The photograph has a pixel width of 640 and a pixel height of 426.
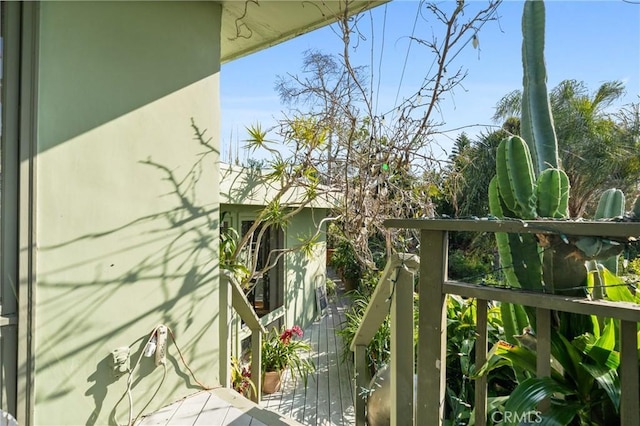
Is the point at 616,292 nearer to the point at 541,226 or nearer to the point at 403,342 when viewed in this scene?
the point at 541,226

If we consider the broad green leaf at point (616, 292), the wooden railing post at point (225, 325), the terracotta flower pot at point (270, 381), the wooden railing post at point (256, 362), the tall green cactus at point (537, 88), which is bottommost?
the terracotta flower pot at point (270, 381)

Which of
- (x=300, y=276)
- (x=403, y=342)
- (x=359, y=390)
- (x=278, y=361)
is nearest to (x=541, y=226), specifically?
(x=403, y=342)

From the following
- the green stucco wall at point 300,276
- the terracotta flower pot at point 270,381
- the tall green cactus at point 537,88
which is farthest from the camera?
the green stucco wall at point 300,276

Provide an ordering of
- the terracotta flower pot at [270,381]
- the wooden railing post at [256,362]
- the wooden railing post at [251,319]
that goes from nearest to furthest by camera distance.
Answer: the wooden railing post at [251,319] → the wooden railing post at [256,362] → the terracotta flower pot at [270,381]

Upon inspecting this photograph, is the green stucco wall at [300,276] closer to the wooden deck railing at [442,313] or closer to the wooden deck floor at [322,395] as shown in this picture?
the wooden deck floor at [322,395]

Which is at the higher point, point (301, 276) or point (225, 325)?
point (225, 325)

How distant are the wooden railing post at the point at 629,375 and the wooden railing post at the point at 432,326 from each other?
562mm

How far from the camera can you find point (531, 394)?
120cm

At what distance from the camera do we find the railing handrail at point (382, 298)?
1.78 metres

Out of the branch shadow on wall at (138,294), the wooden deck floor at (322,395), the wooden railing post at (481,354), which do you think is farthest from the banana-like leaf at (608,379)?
the wooden deck floor at (322,395)

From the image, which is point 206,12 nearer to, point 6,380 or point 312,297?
point 6,380

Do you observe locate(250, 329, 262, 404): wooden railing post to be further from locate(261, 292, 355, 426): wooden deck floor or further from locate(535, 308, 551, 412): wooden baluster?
locate(535, 308, 551, 412): wooden baluster

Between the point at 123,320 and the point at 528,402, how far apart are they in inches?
88.3

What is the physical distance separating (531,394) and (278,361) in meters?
3.92
